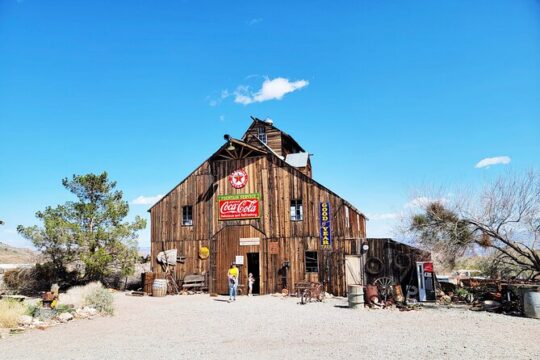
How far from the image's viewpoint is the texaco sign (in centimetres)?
2233

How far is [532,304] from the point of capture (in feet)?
43.9

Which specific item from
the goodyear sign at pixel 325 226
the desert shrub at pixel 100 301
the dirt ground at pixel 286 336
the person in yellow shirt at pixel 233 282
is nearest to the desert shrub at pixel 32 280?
the desert shrub at pixel 100 301

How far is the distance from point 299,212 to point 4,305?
13118 mm

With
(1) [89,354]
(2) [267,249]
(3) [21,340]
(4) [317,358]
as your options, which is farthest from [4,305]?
(2) [267,249]

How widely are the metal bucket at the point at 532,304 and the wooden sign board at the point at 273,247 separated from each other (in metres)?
11.1

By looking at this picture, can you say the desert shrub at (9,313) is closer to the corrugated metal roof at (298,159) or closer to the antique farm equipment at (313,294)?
the antique farm equipment at (313,294)

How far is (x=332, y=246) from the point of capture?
20.1m

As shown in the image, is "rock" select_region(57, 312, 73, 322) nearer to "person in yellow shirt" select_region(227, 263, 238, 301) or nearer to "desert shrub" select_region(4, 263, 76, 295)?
"person in yellow shirt" select_region(227, 263, 238, 301)

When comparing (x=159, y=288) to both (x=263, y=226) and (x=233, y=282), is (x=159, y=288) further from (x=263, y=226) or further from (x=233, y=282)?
(x=263, y=226)

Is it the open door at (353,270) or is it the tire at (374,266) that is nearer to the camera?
the tire at (374,266)

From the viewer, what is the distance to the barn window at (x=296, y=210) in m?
21.0

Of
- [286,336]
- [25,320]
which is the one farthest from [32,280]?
[286,336]

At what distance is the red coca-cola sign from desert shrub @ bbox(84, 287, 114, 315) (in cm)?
797

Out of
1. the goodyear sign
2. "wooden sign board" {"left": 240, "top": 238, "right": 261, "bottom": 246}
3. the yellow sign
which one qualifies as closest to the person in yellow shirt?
"wooden sign board" {"left": 240, "top": 238, "right": 261, "bottom": 246}
